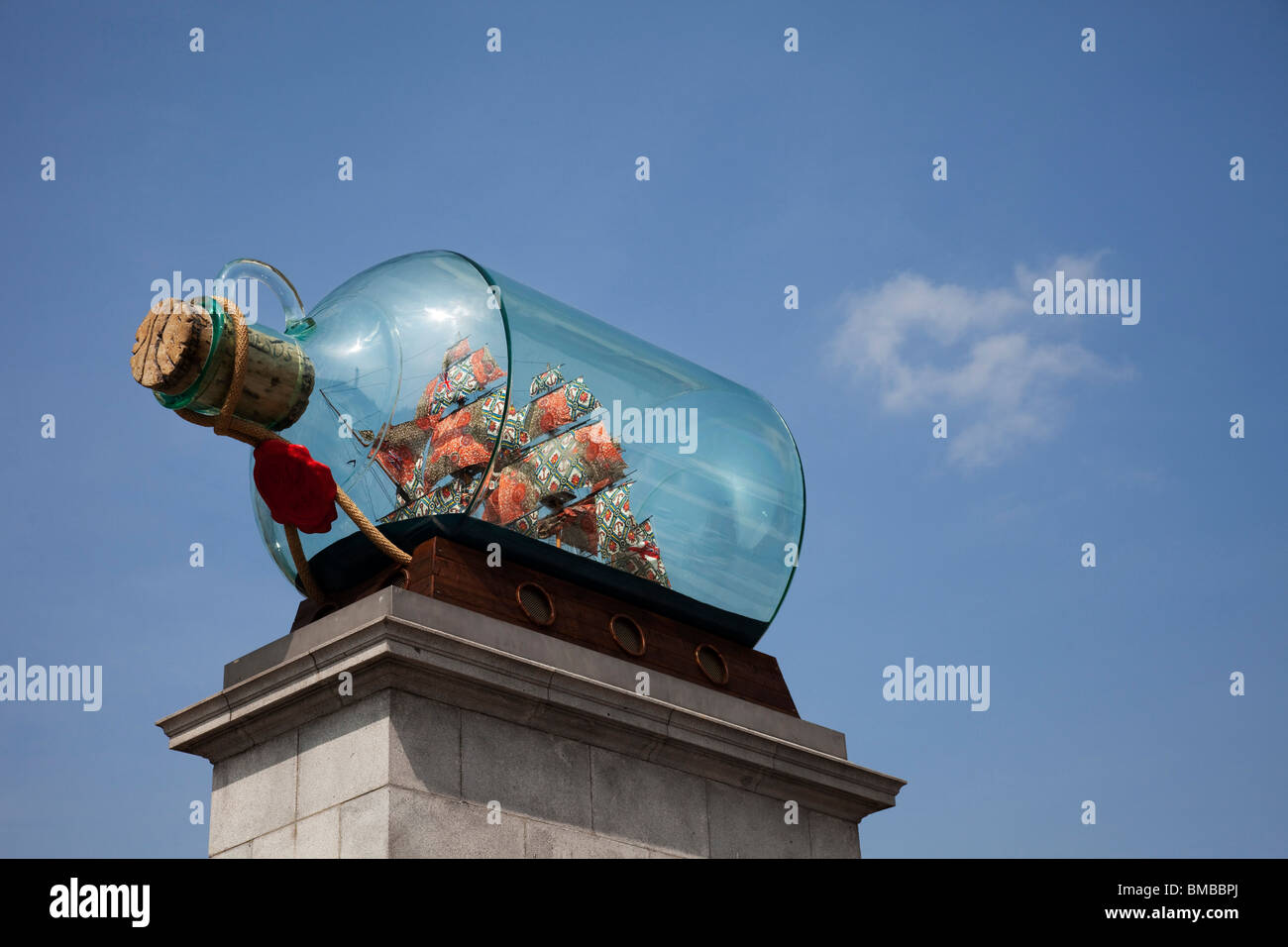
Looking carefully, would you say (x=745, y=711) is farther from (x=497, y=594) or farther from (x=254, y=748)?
(x=254, y=748)

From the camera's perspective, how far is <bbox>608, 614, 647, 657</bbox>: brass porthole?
34.8ft

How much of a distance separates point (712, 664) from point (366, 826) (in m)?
3.24

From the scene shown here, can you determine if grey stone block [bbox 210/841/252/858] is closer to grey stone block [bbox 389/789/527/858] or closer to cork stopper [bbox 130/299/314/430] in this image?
grey stone block [bbox 389/789/527/858]

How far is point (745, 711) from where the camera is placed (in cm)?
1097

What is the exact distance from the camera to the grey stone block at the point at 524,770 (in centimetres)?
928

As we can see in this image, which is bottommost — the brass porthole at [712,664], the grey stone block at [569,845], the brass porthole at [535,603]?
the grey stone block at [569,845]

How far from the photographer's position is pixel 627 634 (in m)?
10.7

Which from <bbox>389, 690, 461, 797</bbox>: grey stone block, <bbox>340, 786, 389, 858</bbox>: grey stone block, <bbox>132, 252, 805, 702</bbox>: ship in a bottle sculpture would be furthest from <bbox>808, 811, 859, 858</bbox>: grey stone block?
<bbox>340, 786, 389, 858</bbox>: grey stone block

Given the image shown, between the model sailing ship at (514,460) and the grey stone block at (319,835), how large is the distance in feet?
6.55

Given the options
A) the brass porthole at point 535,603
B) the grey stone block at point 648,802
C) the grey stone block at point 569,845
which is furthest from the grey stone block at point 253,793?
the grey stone block at point 648,802

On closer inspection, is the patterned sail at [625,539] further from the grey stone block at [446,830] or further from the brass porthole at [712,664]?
the grey stone block at [446,830]

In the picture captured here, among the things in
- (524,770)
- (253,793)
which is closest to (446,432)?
(524,770)

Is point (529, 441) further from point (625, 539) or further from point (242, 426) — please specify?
point (242, 426)
